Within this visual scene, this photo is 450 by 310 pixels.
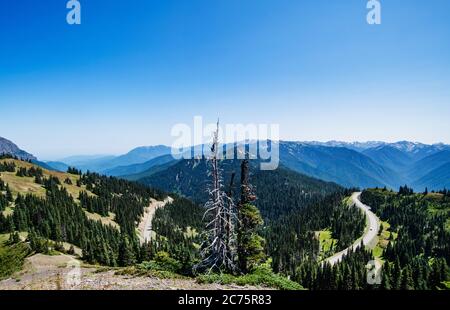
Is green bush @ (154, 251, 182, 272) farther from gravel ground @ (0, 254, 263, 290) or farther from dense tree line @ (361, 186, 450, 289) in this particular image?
dense tree line @ (361, 186, 450, 289)

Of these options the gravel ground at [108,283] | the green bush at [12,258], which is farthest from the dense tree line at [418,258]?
the green bush at [12,258]

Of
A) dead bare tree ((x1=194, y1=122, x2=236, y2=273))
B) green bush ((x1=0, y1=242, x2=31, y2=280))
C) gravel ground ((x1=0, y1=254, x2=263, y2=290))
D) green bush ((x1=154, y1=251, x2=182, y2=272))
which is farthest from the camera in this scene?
green bush ((x1=0, y1=242, x2=31, y2=280))

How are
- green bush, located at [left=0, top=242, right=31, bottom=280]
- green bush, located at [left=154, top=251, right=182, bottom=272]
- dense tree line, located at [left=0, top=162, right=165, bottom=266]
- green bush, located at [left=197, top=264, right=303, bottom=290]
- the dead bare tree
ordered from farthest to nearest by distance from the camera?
1. dense tree line, located at [left=0, top=162, right=165, bottom=266]
2. green bush, located at [left=0, top=242, right=31, bottom=280]
3. the dead bare tree
4. green bush, located at [left=154, top=251, right=182, bottom=272]
5. green bush, located at [left=197, top=264, right=303, bottom=290]

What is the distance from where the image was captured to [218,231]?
123 ft

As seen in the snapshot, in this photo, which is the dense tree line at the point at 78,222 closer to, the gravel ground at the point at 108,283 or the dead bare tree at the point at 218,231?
the gravel ground at the point at 108,283

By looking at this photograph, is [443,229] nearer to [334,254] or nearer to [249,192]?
[334,254]

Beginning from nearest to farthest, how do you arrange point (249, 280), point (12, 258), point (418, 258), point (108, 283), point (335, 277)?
point (108, 283), point (249, 280), point (12, 258), point (335, 277), point (418, 258)

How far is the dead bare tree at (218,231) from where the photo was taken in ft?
120

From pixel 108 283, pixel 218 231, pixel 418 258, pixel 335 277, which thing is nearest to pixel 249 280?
pixel 218 231

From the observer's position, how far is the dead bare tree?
3655 centimetres

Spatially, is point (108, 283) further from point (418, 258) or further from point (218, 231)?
point (418, 258)

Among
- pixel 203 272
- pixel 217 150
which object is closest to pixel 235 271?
pixel 203 272

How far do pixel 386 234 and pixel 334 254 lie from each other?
4273 centimetres

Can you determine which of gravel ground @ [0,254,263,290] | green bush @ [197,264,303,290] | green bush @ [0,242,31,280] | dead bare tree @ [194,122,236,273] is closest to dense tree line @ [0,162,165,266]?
green bush @ [0,242,31,280]
